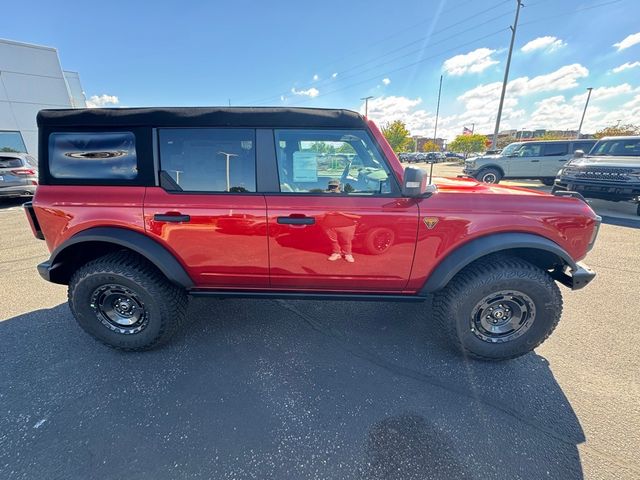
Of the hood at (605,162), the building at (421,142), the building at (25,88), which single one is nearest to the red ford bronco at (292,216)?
the hood at (605,162)

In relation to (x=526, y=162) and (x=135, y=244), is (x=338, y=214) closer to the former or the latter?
(x=135, y=244)

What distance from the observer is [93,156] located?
2.24m

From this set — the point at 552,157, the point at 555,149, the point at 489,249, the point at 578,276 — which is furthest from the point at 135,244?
the point at 555,149

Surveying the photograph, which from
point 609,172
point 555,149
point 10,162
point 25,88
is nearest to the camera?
point 609,172

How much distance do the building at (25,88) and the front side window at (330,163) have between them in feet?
Result: 64.2

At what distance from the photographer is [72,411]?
191cm

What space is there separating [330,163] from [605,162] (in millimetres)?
9371

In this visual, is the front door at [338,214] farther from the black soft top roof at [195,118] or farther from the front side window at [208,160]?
the front side window at [208,160]

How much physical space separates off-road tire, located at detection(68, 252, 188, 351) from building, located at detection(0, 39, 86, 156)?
1845cm

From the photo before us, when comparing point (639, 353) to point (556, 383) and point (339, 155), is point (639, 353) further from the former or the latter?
point (339, 155)

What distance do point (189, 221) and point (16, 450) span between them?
5.43 feet

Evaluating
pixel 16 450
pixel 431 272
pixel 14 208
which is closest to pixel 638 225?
pixel 431 272

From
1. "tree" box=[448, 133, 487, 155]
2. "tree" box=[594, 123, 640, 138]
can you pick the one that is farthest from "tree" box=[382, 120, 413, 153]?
"tree" box=[594, 123, 640, 138]

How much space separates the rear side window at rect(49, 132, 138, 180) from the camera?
7.29ft
